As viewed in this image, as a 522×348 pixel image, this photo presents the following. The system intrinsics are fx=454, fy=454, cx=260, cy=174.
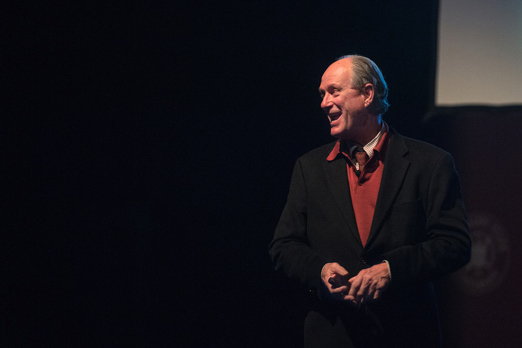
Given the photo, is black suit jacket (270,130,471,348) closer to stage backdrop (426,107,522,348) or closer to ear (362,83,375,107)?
ear (362,83,375,107)

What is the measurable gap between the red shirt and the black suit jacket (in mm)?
35

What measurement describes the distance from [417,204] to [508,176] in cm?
124

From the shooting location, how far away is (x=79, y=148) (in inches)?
92.5

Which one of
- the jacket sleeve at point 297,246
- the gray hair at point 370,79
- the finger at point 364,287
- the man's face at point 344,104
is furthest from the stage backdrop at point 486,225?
the finger at point 364,287

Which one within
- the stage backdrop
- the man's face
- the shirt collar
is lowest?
the stage backdrop

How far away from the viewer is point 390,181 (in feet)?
5.23

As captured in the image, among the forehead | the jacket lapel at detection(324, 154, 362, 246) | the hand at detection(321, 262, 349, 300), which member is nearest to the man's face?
the forehead

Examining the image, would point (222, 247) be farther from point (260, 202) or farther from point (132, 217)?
point (132, 217)

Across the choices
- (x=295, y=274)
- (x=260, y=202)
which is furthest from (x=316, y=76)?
(x=295, y=274)

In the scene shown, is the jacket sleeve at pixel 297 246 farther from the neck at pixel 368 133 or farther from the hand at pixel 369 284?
the neck at pixel 368 133

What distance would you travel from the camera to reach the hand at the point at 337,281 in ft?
4.86

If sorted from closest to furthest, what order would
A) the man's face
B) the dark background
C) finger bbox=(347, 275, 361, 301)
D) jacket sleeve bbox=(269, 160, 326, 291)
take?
1. finger bbox=(347, 275, 361, 301)
2. jacket sleeve bbox=(269, 160, 326, 291)
3. the man's face
4. the dark background

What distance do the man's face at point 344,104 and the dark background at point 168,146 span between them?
0.65 m

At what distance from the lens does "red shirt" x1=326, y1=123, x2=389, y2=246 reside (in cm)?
162
